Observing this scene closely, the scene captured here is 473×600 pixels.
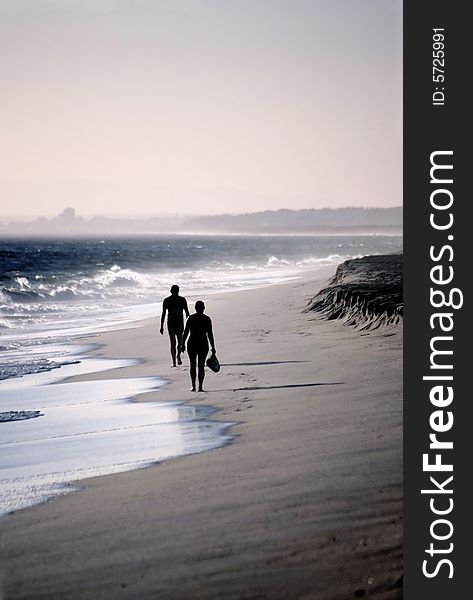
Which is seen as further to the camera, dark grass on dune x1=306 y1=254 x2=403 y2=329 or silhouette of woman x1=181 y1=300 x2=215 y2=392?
dark grass on dune x1=306 y1=254 x2=403 y2=329

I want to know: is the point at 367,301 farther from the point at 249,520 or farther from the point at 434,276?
the point at 434,276

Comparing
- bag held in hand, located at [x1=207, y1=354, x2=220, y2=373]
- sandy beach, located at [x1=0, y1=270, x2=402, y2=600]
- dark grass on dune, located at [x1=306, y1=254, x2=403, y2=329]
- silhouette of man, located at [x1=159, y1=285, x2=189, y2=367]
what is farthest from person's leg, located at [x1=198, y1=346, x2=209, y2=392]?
dark grass on dune, located at [x1=306, y1=254, x2=403, y2=329]

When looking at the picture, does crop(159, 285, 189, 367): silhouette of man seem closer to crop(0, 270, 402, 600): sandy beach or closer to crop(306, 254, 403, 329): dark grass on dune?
crop(306, 254, 403, 329): dark grass on dune

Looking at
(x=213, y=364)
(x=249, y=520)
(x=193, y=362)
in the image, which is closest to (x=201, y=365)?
(x=193, y=362)

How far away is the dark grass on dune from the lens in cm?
1533

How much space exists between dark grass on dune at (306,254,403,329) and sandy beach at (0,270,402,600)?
5.96 m

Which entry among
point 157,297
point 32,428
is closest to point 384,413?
point 32,428

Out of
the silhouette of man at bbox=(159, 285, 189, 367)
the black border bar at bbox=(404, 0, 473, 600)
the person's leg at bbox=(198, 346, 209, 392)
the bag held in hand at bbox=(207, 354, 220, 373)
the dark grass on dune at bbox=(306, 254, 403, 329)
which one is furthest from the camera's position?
the dark grass on dune at bbox=(306, 254, 403, 329)

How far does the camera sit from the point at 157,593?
14.5 feet

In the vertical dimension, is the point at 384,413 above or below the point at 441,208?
below

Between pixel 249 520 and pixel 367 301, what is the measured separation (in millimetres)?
11737

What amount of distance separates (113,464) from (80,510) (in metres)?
1.38

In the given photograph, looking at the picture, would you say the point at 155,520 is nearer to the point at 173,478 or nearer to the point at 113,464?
the point at 173,478

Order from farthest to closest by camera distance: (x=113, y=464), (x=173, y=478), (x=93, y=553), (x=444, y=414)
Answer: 1. (x=113, y=464)
2. (x=173, y=478)
3. (x=93, y=553)
4. (x=444, y=414)
